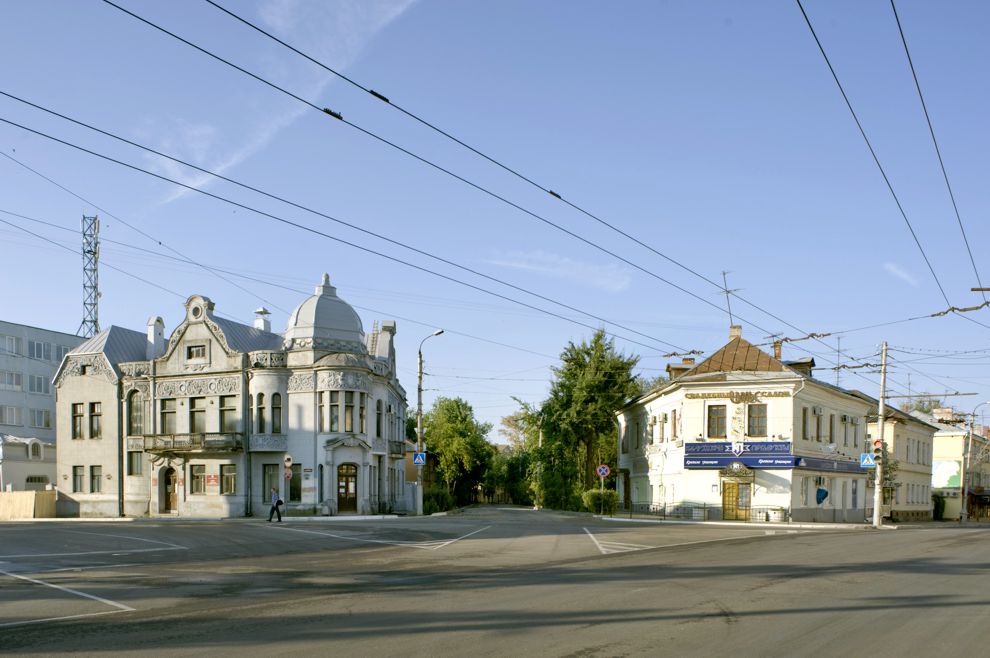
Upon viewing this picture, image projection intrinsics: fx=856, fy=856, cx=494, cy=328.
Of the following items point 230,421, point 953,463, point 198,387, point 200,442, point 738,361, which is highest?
point 738,361

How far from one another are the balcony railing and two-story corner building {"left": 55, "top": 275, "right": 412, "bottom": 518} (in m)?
0.07

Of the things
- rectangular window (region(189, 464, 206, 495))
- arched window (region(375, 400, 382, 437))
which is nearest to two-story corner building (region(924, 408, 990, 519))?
arched window (region(375, 400, 382, 437))

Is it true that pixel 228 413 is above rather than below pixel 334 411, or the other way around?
below

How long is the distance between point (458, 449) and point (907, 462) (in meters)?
36.9

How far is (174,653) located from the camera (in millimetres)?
8992

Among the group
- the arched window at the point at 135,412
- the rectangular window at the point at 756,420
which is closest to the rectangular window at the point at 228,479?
the arched window at the point at 135,412

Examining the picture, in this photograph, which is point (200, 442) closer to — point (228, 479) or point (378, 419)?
point (228, 479)

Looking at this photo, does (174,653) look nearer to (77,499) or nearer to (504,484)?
(77,499)

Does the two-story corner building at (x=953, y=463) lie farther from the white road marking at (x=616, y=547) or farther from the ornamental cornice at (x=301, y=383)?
the white road marking at (x=616, y=547)

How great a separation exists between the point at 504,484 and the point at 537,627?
8043cm

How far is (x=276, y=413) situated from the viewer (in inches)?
1866

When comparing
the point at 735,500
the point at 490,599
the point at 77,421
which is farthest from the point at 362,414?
the point at 490,599

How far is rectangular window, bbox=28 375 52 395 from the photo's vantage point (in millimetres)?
69000

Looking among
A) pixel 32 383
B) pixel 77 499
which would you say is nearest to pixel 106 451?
pixel 77 499
